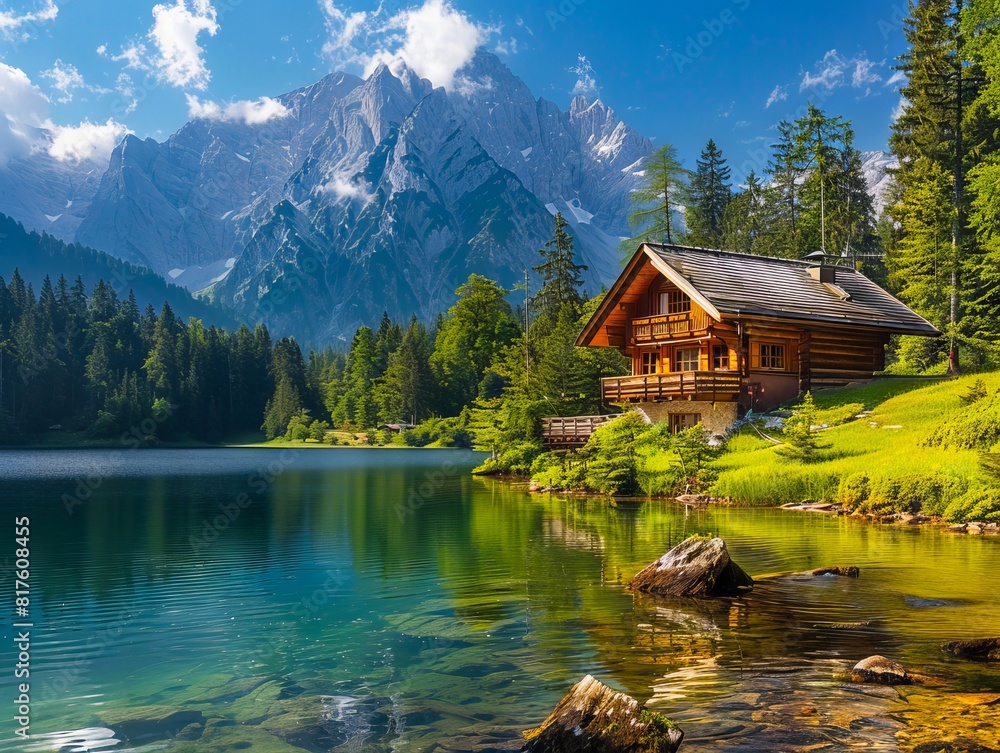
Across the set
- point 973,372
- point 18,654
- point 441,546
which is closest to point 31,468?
point 441,546

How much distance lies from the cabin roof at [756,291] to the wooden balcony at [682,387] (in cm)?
322

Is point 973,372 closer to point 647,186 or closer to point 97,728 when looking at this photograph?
point 647,186

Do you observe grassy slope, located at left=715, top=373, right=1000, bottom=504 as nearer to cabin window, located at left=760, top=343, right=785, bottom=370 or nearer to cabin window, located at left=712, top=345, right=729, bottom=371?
cabin window, located at left=760, top=343, right=785, bottom=370

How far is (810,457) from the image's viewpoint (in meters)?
30.6

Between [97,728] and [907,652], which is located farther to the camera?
[907,652]

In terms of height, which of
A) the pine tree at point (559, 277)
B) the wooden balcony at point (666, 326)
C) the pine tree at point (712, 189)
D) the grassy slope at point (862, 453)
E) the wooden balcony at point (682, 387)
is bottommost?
the grassy slope at point (862, 453)

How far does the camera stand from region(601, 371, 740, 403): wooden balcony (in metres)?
38.5

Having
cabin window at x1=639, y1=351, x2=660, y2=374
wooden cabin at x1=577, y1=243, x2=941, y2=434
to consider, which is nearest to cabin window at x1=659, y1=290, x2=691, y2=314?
wooden cabin at x1=577, y1=243, x2=941, y2=434

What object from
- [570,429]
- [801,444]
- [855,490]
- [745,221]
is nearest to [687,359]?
[570,429]

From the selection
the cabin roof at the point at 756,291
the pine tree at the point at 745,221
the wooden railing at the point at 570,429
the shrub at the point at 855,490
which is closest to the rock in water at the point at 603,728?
the shrub at the point at 855,490

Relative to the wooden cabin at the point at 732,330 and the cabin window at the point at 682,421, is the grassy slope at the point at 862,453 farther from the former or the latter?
the wooden cabin at the point at 732,330

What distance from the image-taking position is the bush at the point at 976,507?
22469 mm

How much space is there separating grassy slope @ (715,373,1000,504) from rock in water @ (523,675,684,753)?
69.0 ft

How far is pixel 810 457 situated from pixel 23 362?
479 ft
